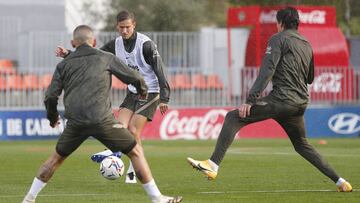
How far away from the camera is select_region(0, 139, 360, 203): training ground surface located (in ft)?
43.1

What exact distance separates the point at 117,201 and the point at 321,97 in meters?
20.6

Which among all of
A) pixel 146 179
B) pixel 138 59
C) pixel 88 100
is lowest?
pixel 146 179

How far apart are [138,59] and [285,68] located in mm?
2533

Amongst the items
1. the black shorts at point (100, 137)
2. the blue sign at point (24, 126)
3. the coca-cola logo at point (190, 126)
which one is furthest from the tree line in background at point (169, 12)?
the black shorts at point (100, 137)

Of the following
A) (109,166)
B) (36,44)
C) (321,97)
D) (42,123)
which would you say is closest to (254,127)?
(321,97)

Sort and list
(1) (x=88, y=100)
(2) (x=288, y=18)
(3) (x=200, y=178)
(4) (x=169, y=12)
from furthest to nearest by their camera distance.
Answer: (4) (x=169, y=12), (3) (x=200, y=178), (2) (x=288, y=18), (1) (x=88, y=100)

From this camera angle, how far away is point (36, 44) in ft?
111

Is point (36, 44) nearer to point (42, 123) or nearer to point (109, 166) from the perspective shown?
point (42, 123)

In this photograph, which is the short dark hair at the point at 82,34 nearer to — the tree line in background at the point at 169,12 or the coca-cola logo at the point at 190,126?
the coca-cola logo at the point at 190,126

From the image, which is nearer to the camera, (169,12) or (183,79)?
(183,79)

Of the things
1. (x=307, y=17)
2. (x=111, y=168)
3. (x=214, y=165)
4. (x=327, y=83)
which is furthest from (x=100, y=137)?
(x=307, y=17)

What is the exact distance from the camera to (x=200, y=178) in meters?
16.0

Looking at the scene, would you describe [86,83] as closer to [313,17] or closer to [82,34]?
[82,34]

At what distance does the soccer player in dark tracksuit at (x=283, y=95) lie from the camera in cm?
1331
